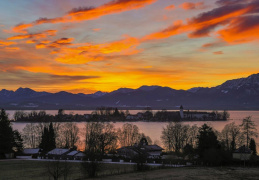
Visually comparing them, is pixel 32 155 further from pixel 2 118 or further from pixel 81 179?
pixel 81 179

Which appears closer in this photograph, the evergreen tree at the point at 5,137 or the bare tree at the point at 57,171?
the bare tree at the point at 57,171

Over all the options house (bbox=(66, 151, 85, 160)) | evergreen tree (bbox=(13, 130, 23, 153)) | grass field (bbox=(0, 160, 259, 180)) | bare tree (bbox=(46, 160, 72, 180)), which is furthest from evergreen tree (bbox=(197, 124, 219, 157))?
evergreen tree (bbox=(13, 130, 23, 153))

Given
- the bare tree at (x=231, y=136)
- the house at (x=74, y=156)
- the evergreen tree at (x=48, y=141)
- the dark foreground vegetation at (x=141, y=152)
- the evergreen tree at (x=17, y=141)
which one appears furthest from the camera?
the evergreen tree at (x=48, y=141)

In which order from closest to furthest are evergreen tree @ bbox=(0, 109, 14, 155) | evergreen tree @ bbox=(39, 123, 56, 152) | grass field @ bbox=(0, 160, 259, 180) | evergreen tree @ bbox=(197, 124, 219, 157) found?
grass field @ bbox=(0, 160, 259, 180) → evergreen tree @ bbox=(197, 124, 219, 157) → evergreen tree @ bbox=(0, 109, 14, 155) → evergreen tree @ bbox=(39, 123, 56, 152)

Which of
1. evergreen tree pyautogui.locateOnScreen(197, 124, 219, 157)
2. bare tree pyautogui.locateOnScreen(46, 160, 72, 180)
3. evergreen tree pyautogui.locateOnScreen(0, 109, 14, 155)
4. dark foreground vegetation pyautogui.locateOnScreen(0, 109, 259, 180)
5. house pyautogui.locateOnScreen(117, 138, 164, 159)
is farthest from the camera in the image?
evergreen tree pyautogui.locateOnScreen(0, 109, 14, 155)

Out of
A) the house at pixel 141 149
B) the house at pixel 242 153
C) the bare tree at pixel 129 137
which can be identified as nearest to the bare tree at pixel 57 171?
the house at pixel 141 149

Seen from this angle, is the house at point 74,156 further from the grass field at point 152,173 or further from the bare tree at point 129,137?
the bare tree at point 129,137

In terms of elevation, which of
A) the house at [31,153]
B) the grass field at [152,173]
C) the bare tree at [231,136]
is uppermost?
the bare tree at [231,136]

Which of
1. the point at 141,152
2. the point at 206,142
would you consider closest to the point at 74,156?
the point at 141,152

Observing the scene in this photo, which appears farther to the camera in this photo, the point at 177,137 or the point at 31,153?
the point at 177,137

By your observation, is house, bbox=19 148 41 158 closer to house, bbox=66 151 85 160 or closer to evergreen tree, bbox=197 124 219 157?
house, bbox=66 151 85 160

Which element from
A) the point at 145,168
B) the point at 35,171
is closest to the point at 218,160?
the point at 145,168

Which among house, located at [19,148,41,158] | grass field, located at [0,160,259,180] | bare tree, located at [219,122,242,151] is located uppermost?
bare tree, located at [219,122,242,151]

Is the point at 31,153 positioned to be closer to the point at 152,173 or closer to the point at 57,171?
the point at 57,171
